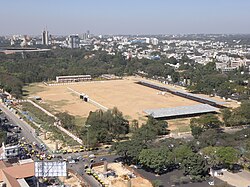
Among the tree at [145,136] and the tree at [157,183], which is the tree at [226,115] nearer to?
the tree at [145,136]

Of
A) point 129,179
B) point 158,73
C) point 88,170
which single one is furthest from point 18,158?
point 158,73

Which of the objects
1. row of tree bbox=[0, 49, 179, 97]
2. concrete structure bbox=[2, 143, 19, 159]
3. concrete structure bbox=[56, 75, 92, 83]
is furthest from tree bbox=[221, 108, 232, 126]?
concrete structure bbox=[56, 75, 92, 83]

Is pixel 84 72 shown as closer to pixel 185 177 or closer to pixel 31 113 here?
pixel 31 113

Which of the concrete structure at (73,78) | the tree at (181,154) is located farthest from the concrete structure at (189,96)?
the tree at (181,154)

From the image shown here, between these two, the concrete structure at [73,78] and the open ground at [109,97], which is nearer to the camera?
the open ground at [109,97]

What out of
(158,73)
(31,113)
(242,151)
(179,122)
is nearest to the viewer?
(242,151)

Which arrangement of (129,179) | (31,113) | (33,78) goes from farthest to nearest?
(33,78), (31,113), (129,179)

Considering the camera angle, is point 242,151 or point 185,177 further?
point 242,151
